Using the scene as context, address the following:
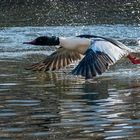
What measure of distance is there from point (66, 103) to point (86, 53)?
3.22 feet

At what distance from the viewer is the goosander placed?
30.7 feet

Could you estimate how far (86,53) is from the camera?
991cm

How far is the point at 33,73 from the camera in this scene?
12.4m

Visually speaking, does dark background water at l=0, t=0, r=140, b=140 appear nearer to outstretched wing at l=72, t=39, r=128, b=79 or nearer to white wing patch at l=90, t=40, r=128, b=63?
outstretched wing at l=72, t=39, r=128, b=79

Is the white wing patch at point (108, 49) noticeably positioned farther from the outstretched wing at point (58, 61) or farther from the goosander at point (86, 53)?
the outstretched wing at point (58, 61)

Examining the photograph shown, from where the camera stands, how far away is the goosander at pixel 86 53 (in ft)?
30.7

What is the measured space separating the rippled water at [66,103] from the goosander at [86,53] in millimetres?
309

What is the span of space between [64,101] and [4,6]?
79.3 feet

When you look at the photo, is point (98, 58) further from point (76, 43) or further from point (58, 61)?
point (58, 61)

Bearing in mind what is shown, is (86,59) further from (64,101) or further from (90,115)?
(90,115)

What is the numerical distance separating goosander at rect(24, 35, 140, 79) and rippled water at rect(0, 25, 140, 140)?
12.2 inches

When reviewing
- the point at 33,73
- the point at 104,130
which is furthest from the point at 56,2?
Answer: the point at 104,130

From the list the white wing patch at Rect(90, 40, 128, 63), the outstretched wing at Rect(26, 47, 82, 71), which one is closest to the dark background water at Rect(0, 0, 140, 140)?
the outstretched wing at Rect(26, 47, 82, 71)

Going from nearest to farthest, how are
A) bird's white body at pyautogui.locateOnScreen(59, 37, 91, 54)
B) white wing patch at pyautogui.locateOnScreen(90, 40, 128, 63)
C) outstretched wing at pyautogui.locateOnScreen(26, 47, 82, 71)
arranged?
white wing patch at pyautogui.locateOnScreen(90, 40, 128, 63)
bird's white body at pyautogui.locateOnScreen(59, 37, 91, 54)
outstretched wing at pyautogui.locateOnScreen(26, 47, 82, 71)
